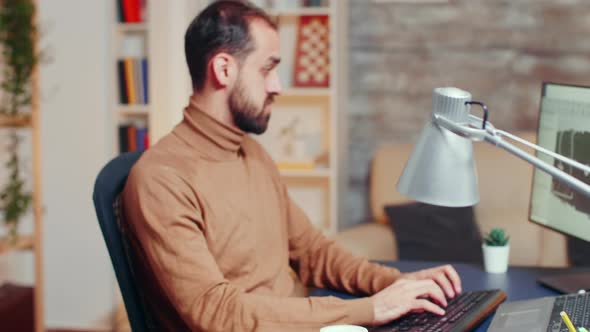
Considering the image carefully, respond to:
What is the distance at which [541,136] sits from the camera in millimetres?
1799

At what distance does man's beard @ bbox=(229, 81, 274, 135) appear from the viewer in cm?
171

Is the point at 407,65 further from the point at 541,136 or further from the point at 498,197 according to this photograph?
the point at 541,136

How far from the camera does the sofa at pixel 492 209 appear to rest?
292 cm

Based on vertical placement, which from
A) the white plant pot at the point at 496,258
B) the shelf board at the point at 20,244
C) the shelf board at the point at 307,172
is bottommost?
the shelf board at the point at 20,244

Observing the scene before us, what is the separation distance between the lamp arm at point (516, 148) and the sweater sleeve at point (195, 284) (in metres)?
0.47

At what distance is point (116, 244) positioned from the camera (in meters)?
1.47

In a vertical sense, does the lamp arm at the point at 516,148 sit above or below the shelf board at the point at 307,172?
above

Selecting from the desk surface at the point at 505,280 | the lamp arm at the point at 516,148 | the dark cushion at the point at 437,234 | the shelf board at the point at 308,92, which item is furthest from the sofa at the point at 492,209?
the lamp arm at the point at 516,148

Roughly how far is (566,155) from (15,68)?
223cm

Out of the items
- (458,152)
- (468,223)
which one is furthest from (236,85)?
(468,223)

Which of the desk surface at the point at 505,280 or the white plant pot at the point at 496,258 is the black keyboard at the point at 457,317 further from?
the white plant pot at the point at 496,258

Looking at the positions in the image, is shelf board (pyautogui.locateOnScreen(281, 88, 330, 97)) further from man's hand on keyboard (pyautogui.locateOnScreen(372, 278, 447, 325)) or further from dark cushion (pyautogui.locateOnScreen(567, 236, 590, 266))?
man's hand on keyboard (pyautogui.locateOnScreen(372, 278, 447, 325))

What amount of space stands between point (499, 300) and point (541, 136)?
0.44 meters

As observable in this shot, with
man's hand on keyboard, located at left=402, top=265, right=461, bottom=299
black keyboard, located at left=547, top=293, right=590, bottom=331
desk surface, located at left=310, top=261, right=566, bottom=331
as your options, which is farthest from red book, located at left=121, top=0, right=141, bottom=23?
black keyboard, located at left=547, top=293, right=590, bottom=331
